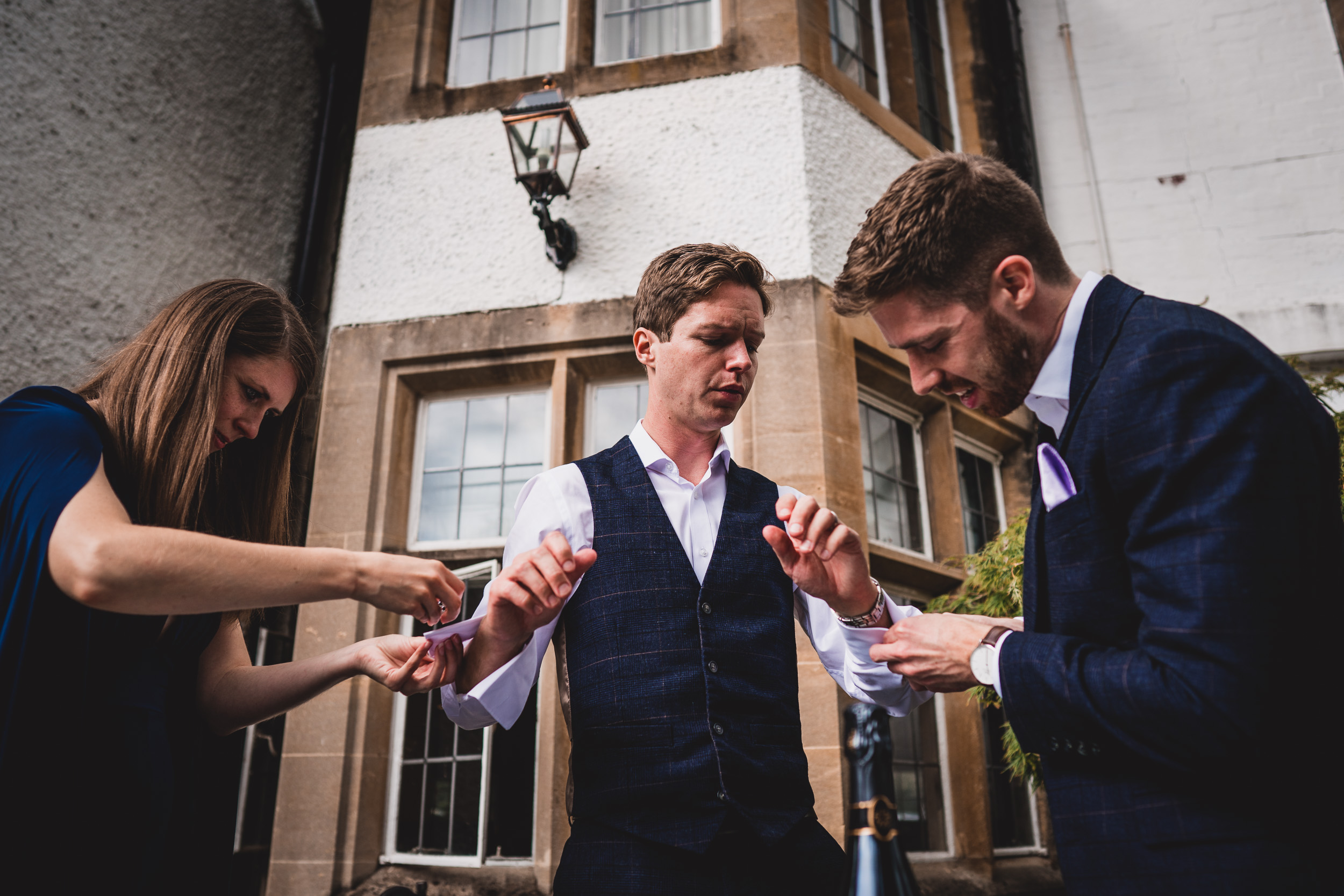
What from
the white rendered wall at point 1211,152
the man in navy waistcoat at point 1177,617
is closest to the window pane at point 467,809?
the man in navy waistcoat at point 1177,617

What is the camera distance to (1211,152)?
17.4 ft

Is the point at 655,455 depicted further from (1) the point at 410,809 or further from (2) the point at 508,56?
(2) the point at 508,56

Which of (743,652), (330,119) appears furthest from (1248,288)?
(330,119)

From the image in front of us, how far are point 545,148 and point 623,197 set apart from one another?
16.5 inches

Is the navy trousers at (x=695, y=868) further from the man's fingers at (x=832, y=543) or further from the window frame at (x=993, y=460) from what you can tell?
the window frame at (x=993, y=460)

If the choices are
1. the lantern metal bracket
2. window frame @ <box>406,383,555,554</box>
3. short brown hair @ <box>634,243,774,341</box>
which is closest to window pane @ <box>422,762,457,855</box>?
window frame @ <box>406,383,555,554</box>

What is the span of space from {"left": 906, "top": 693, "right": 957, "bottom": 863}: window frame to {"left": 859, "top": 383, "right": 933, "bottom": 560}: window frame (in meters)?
0.67

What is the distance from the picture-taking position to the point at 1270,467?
40.7 inches

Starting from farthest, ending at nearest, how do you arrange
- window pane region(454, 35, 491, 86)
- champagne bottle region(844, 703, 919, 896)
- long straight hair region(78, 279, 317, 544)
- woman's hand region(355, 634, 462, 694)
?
window pane region(454, 35, 491, 86)
woman's hand region(355, 634, 462, 694)
long straight hair region(78, 279, 317, 544)
champagne bottle region(844, 703, 919, 896)

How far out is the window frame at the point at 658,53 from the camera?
4.34 m

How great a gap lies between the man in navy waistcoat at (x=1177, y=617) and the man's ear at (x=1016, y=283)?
87 mm

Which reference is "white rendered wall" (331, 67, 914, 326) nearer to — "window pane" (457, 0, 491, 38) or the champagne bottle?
"window pane" (457, 0, 491, 38)

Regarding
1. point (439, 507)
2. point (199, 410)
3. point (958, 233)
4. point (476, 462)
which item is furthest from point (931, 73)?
point (199, 410)

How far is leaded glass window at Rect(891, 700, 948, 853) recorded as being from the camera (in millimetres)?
3705
